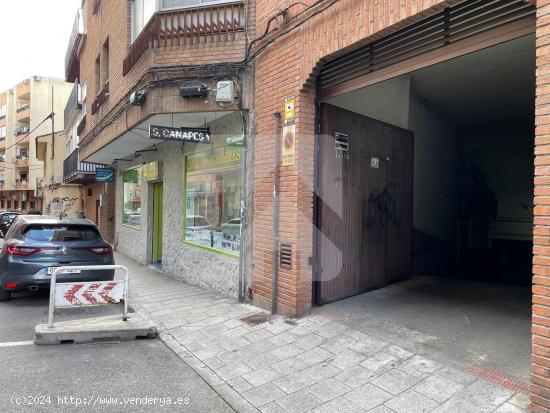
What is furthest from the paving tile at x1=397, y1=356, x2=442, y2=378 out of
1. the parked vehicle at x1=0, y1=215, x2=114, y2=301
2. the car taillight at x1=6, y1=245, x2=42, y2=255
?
the car taillight at x1=6, y1=245, x2=42, y2=255

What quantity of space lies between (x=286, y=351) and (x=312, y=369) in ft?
1.76

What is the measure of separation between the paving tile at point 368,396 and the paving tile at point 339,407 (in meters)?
0.05

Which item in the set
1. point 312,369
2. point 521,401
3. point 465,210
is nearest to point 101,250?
point 312,369

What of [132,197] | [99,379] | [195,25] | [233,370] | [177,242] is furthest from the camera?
[132,197]

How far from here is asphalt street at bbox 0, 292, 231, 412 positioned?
339cm

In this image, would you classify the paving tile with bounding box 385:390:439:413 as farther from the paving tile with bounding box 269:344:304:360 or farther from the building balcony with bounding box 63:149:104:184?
the building balcony with bounding box 63:149:104:184

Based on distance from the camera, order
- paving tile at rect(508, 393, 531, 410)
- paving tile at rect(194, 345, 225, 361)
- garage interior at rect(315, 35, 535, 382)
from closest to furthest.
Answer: paving tile at rect(508, 393, 531, 410) < paving tile at rect(194, 345, 225, 361) < garage interior at rect(315, 35, 535, 382)

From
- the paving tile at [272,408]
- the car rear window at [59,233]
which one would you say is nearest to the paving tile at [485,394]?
the paving tile at [272,408]

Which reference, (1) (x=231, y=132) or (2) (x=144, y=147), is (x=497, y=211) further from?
(2) (x=144, y=147)

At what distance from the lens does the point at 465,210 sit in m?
11.4

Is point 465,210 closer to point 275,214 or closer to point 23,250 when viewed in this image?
point 275,214

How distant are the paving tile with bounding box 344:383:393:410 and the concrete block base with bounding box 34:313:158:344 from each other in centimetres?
289

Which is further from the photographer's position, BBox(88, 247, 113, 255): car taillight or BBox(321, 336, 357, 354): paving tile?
BBox(88, 247, 113, 255): car taillight

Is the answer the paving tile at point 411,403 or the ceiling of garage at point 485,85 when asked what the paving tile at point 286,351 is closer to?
the paving tile at point 411,403
